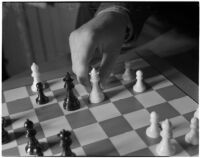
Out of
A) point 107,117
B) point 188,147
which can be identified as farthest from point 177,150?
point 107,117

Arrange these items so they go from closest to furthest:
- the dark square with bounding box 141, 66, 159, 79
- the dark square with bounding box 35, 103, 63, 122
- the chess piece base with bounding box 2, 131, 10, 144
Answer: the chess piece base with bounding box 2, 131, 10, 144
the dark square with bounding box 35, 103, 63, 122
the dark square with bounding box 141, 66, 159, 79

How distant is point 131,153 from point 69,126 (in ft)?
0.78

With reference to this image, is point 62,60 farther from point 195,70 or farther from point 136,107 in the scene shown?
point 195,70

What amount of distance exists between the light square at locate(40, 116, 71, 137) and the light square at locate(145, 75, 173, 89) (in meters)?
0.38

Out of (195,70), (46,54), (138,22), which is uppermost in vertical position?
(138,22)

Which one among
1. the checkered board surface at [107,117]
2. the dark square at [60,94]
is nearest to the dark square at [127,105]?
the checkered board surface at [107,117]

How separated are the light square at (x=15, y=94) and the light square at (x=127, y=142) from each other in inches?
17.6

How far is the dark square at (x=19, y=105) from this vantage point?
115cm

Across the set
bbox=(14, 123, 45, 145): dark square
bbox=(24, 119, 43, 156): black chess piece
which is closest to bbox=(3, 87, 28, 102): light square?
bbox=(14, 123, 45, 145): dark square

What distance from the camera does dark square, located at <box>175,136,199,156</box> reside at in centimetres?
89

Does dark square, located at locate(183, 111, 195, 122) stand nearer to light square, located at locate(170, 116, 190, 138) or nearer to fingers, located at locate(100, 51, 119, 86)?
light square, located at locate(170, 116, 190, 138)

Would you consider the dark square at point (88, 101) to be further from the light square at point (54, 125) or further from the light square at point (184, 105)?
the light square at point (184, 105)

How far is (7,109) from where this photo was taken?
1.16 metres

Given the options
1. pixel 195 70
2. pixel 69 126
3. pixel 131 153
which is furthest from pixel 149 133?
pixel 195 70
